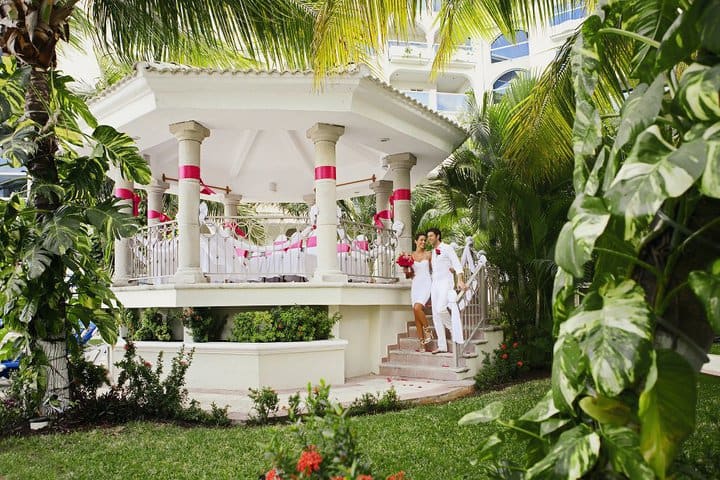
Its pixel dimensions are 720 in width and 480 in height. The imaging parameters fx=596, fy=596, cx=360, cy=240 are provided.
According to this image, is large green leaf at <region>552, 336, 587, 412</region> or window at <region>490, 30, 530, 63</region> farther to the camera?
Result: window at <region>490, 30, 530, 63</region>

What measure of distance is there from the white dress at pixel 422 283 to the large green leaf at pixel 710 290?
8350mm

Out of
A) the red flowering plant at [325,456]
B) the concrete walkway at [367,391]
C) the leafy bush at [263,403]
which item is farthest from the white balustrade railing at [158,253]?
the red flowering plant at [325,456]

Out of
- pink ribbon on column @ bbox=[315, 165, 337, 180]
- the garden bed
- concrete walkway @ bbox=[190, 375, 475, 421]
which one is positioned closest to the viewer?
concrete walkway @ bbox=[190, 375, 475, 421]

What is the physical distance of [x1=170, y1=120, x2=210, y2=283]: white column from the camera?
31.1 ft

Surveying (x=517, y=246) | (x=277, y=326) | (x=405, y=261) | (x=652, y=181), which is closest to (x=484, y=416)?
(x=652, y=181)

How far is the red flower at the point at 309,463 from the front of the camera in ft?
7.75

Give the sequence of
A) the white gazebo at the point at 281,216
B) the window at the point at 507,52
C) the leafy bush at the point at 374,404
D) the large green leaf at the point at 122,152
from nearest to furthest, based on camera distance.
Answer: the large green leaf at the point at 122,152 → the leafy bush at the point at 374,404 → the white gazebo at the point at 281,216 → the window at the point at 507,52

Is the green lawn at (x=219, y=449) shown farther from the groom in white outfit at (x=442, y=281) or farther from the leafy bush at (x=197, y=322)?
the leafy bush at (x=197, y=322)

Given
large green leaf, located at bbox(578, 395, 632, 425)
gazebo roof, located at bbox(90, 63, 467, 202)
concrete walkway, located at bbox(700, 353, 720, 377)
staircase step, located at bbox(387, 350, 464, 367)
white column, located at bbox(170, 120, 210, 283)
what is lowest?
concrete walkway, located at bbox(700, 353, 720, 377)

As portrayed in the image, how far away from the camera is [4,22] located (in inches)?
242

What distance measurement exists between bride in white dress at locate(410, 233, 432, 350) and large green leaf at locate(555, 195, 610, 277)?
820 centimetres

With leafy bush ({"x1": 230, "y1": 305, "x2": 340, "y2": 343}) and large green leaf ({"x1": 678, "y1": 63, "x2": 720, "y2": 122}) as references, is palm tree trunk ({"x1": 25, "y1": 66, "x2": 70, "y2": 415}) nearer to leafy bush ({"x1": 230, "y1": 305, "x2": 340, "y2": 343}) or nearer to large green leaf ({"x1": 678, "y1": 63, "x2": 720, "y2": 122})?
leafy bush ({"x1": 230, "y1": 305, "x2": 340, "y2": 343})

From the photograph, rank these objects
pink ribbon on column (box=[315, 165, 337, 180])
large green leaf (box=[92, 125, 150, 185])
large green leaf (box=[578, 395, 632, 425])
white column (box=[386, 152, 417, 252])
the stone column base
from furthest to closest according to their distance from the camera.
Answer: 1. white column (box=[386, 152, 417, 252])
2. pink ribbon on column (box=[315, 165, 337, 180])
3. the stone column base
4. large green leaf (box=[92, 125, 150, 185])
5. large green leaf (box=[578, 395, 632, 425])

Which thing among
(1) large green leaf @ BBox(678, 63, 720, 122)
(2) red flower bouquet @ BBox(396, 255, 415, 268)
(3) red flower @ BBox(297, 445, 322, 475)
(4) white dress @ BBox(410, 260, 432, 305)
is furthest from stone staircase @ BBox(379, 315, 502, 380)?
(1) large green leaf @ BBox(678, 63, 720, 122)
